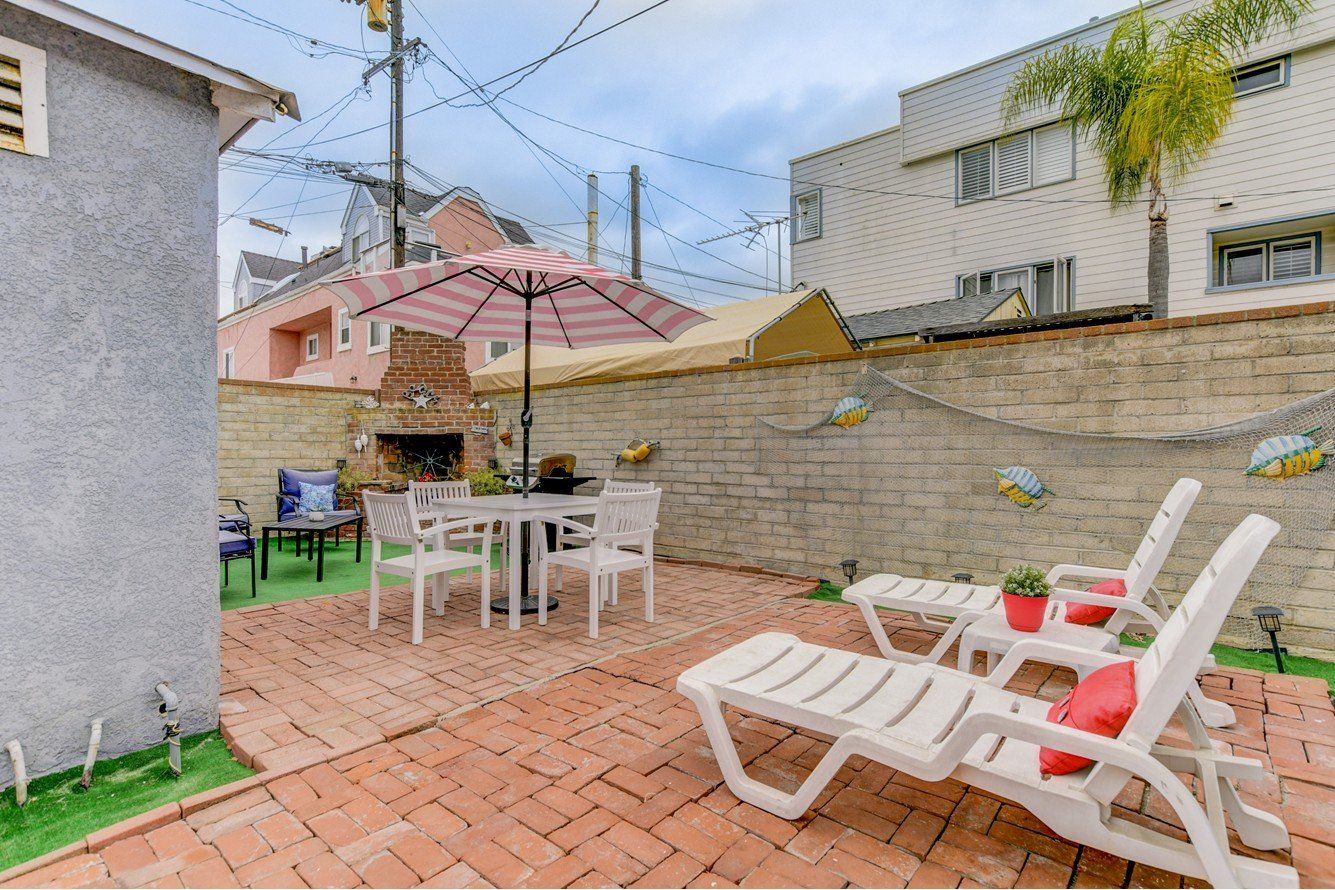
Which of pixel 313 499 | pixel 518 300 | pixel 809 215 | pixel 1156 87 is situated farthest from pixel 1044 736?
pixel 809 215

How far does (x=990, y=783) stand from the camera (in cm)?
185

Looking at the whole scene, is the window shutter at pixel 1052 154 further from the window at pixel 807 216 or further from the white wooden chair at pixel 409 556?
the white wooden chair at pixel 409 556

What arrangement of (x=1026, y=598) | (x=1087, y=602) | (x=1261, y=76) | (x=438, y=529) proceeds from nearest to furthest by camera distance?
(x=1026, y=598) → (x=1087, y=602) → (x=438, y=529) → (x=1261, y=76)

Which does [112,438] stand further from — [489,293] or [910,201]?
[910,201]

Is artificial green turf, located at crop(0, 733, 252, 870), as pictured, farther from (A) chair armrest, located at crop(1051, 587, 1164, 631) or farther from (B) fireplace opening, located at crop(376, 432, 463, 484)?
(B) fireplace opening, located at crop(376, 432, 463, 484)

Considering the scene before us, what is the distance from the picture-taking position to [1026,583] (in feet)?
9.98

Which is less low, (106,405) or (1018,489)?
(106,405)

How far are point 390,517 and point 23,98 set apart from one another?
2.79 meters

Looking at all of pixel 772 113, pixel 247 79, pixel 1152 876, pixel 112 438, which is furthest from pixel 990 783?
pixel 772 113

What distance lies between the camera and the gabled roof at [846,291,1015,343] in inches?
367

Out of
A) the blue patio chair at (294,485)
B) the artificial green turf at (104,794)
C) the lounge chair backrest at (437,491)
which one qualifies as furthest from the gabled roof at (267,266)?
the artificial green turf at (104,794)

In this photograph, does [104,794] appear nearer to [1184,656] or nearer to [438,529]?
[438,529]

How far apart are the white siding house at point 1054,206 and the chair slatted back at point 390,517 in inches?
431

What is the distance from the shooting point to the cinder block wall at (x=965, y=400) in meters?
3.89
